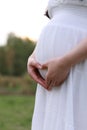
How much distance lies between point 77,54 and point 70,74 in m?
0.08

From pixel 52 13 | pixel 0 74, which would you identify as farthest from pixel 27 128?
pixel 0 74

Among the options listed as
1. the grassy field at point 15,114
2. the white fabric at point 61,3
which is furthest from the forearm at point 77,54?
the grassy field at point 15,114

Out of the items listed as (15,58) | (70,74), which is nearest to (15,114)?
(70,74)

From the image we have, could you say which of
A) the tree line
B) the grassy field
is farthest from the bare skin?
the tree line

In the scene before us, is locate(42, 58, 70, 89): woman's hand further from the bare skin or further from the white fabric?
the white fabric

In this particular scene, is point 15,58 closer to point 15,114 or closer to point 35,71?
point 15,114

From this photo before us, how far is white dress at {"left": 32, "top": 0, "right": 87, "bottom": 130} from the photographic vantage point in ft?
5.14

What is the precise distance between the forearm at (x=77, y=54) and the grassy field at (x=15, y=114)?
3030mm

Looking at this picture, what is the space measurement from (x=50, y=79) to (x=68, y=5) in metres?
0.24

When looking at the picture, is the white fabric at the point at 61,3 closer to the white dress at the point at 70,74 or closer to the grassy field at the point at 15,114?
the white dress at the point at 70,74

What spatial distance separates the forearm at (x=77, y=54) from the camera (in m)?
1.51

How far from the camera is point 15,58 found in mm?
12125

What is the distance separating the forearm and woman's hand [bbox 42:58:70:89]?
1 cm

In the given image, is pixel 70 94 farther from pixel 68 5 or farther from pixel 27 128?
pixel 27 128
